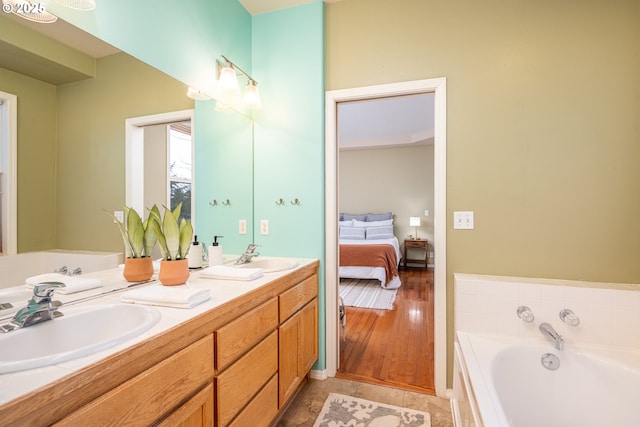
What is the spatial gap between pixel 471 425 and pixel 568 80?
1.88 metres

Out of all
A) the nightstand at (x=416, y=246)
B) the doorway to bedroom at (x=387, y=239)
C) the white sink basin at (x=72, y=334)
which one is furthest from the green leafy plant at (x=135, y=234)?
the nightstand at (x=416, y=246)

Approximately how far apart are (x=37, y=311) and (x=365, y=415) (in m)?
1.63

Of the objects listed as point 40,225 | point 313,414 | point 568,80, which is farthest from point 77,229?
point 568,80

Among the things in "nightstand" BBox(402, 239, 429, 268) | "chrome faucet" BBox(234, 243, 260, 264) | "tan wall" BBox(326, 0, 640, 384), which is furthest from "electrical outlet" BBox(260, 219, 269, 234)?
"nightstand" BBox(402, 239, 429, 268)

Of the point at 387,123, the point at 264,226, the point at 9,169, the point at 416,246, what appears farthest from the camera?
the point at 416,246

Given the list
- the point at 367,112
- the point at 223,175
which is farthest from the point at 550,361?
the point at 367,112

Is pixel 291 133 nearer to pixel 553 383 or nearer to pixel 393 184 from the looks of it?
pixel 553 383

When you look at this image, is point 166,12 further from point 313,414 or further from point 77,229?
point 313,414

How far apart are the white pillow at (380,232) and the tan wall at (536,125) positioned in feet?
12.4

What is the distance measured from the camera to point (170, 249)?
1.35 meters

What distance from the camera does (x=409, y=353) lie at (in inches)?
95.6

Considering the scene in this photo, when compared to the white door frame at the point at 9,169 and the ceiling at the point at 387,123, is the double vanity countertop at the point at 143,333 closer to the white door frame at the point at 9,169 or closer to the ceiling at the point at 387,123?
the white door frame at the point at 9,169

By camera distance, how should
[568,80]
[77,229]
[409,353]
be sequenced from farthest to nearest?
[409,353]
[568,80]
[77,229]

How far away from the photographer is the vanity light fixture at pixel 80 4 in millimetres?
1107
